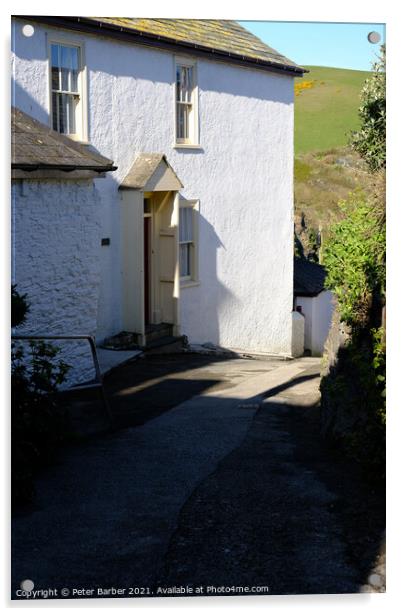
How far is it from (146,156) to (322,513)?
309 inches

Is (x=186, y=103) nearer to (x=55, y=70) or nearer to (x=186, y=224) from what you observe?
(x=186, y=224)

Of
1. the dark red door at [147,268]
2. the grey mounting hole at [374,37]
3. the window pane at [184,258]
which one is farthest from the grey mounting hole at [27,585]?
the window pane at [184,258]

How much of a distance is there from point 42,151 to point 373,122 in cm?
288

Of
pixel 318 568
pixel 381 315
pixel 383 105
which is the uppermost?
pixel 383 105

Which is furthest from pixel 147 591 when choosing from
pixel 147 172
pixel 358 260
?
pixel 147 172

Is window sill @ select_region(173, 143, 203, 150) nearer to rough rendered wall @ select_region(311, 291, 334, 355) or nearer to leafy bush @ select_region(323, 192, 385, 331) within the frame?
rough rendered wall @ select_region(311, 291, 334, 355)

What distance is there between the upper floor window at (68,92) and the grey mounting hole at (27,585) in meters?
6.19

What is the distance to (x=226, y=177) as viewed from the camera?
42.2ft

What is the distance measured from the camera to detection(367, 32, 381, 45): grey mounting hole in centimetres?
539

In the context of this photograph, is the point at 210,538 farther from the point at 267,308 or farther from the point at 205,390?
the point at 267,308

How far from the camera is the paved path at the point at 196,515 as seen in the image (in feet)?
16.3

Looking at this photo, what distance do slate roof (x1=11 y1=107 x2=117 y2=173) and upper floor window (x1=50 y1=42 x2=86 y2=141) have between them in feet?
3.87

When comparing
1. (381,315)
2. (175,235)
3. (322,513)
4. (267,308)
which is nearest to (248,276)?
(267,308)
